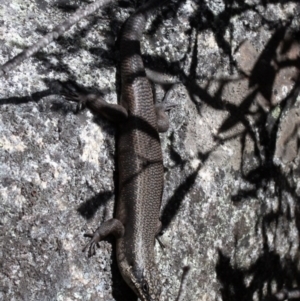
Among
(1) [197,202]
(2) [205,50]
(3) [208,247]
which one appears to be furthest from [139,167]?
(2) [205,50]

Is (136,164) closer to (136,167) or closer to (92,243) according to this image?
(136,167)

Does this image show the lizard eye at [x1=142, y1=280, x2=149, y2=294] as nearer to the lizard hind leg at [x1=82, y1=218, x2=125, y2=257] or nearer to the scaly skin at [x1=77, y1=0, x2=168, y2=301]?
the scaly skin at [x1=77, y1=0, x2=168, y2=301]

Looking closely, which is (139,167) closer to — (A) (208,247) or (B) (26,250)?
(A) (208,247)

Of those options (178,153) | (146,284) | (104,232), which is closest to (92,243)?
(104,232)

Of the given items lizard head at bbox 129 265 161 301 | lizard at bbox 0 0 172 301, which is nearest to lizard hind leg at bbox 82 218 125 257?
lizard at bbox 0 0 172 301

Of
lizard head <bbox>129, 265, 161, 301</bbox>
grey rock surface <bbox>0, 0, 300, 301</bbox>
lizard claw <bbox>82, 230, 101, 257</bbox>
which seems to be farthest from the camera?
lizard head <bbox>129, 265, 161, 301</bbox>

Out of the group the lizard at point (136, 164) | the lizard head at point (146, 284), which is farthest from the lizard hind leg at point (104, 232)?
the lizard head at point (146, 284)
